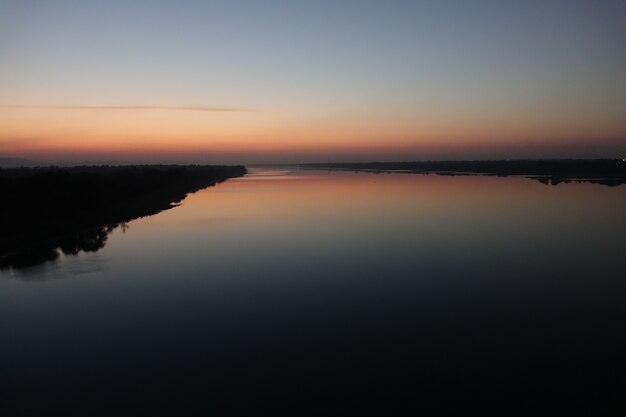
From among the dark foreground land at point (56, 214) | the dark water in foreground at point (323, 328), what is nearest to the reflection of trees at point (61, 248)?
the dark foreground land at point (56, 214)

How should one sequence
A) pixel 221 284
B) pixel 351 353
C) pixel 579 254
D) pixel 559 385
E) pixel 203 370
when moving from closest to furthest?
pixel 559 385, pixel 203 370, pixel 351 353, pixel 221 284, pixel 579 254

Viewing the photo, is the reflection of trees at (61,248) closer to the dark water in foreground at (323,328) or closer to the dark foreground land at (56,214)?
the dark foreground land at (56,214)

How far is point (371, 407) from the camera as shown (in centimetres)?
564

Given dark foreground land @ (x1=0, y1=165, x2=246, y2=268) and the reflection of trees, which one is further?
dark foreground land @ (x1=0, y1=165, x2=246, y2=268)

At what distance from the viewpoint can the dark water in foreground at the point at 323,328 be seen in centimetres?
Result: 594

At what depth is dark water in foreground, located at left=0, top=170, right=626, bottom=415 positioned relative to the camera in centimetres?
594

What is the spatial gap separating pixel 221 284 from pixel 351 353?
5.57 meters

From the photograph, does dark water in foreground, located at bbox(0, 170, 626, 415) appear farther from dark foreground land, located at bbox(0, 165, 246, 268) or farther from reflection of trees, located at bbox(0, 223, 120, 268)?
dark foreground land, located at bbox(0, 165, 246, 268)

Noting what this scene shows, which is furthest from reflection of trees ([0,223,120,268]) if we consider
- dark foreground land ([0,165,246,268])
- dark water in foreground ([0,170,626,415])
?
dark water in foreground ([0,170,626,415])

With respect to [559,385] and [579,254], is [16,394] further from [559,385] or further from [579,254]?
[579,254]

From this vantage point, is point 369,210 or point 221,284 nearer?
point 221,284

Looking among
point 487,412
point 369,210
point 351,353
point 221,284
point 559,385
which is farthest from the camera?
point 369,210

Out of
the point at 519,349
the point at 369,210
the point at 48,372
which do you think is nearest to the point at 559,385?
the point at 519,349

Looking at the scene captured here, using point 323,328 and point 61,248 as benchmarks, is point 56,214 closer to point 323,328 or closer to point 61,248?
point 61,248
